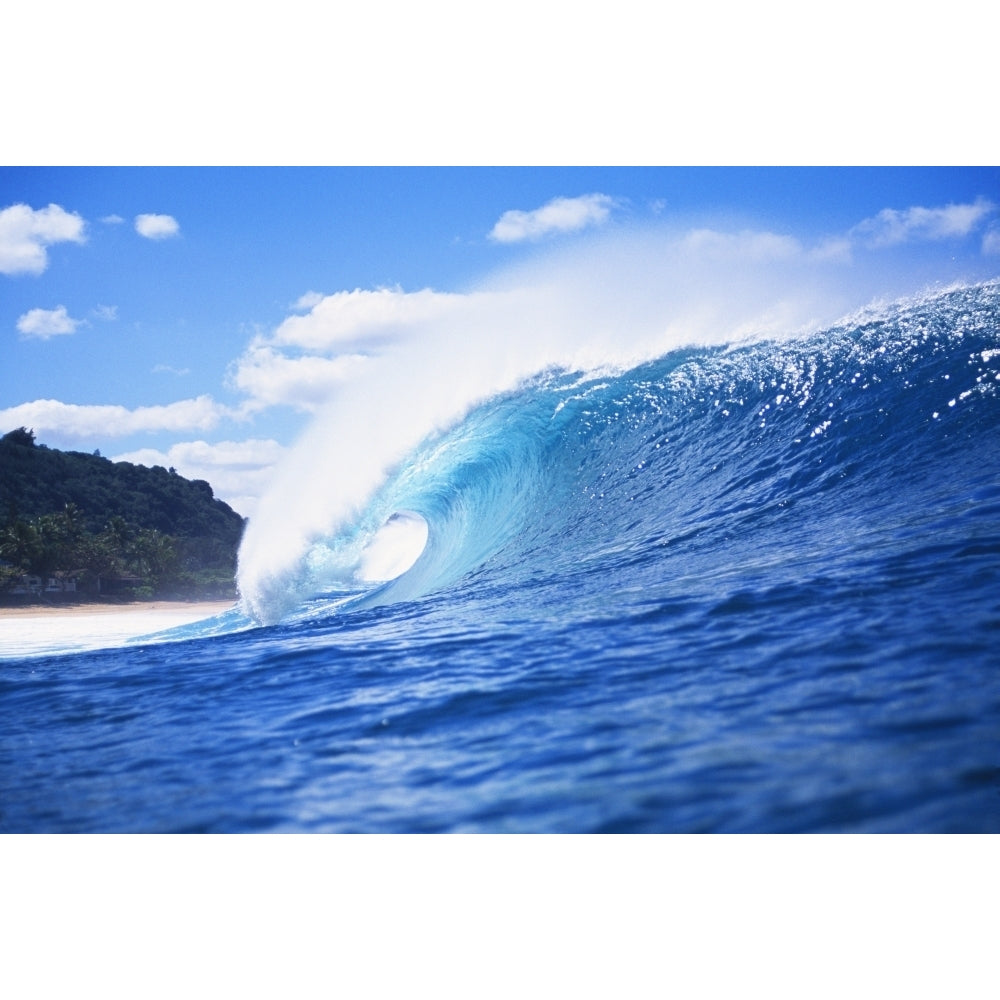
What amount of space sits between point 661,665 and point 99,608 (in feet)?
56.3

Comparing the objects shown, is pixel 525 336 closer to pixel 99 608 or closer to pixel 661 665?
pixel 661 665

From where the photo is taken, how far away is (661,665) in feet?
8.98

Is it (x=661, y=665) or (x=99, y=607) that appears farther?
(x=99, y=607)

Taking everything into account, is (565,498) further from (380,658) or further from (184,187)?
(184,187)

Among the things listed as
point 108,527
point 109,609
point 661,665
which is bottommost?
point 109,609

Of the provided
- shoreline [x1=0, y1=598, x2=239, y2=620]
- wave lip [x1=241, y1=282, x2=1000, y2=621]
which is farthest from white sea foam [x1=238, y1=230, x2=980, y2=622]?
shoreline [x1=0, y1=598, x2=239, y2=620]

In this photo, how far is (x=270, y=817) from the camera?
2.05 meters

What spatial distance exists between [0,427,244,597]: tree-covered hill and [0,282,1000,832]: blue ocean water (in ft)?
44.5

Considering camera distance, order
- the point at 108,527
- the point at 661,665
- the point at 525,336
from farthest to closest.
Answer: the point at 108,527 < the point at 525,336 < the point at 661,665

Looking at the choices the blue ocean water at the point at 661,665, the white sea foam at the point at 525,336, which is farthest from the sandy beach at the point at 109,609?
the blue ocean water at the point at 661,665

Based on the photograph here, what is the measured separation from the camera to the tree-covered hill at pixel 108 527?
18266mm

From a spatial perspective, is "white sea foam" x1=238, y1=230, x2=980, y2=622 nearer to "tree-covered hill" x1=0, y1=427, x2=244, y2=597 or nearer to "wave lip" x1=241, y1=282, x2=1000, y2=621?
"wave lip" x1=241, y1=282, x2=1000, y2=621

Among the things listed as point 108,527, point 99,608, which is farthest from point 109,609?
point 108,527

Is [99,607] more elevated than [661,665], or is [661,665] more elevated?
[661,665]
